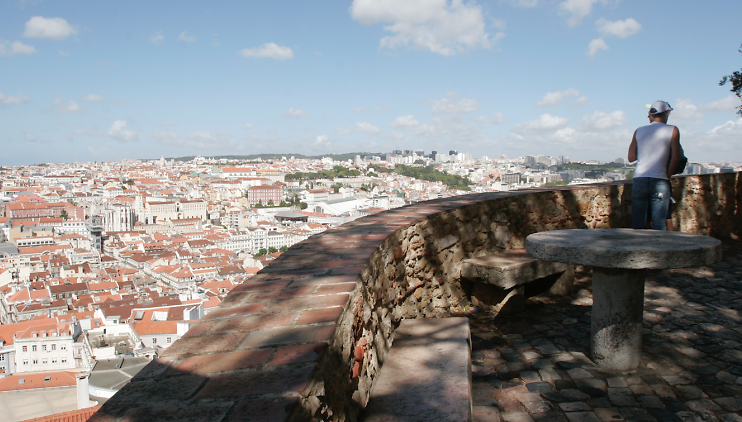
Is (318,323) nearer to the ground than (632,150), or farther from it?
nearer to the ground

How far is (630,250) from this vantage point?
62.0 inches

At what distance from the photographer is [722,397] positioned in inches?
→ 58.1

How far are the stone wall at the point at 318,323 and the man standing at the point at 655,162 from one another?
34.4 inches

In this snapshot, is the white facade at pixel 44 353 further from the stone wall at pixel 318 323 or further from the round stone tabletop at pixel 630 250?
the round stone tabletop at pixel 630 250

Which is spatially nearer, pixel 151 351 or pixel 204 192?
pixel 151 351

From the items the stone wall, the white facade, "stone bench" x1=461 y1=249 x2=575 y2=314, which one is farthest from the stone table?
the white facade

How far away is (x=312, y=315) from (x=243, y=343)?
0.16 meters

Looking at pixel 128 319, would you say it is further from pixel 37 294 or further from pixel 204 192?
pixel 204 192

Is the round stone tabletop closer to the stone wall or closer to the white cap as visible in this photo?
the stone wall

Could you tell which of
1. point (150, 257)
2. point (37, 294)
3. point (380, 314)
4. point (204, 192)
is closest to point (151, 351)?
point (37, 294)

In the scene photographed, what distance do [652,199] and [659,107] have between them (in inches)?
21.3

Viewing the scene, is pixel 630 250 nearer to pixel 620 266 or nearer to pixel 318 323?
pixel 620 266

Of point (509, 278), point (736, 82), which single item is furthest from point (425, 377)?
point (736, 82)

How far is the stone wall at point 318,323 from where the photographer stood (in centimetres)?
68
